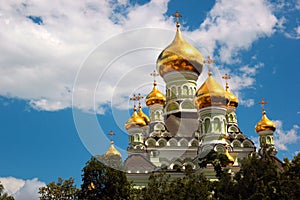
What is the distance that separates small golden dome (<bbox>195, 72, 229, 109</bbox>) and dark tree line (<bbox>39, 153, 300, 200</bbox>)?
1012 centimetres

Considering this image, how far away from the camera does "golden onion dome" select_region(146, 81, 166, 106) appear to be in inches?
1296

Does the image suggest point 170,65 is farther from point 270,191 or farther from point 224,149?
point 270,191

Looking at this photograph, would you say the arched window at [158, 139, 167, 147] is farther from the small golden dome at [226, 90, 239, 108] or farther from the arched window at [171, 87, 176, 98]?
the small golden dome at [226, 90, 239, 108]

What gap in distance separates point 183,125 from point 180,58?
4548 mm

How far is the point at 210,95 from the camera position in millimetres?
26219

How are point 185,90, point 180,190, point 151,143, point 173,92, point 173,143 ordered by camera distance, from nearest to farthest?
point 180,190, point 173,143, point 151,143, point 185,90, point 173,92

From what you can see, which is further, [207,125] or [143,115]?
[143,115]

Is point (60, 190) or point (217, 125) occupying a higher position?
point (217, 125)

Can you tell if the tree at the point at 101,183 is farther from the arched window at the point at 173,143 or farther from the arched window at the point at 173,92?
the arched window at the point at 173,92

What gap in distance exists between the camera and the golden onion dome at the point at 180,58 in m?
29.6

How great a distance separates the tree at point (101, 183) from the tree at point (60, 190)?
1.99 feet

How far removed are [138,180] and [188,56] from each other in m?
9.52

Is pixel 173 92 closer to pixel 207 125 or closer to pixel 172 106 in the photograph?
pixel 172 106

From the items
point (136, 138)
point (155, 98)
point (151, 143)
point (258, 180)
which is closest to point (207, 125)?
point (151, 143)
